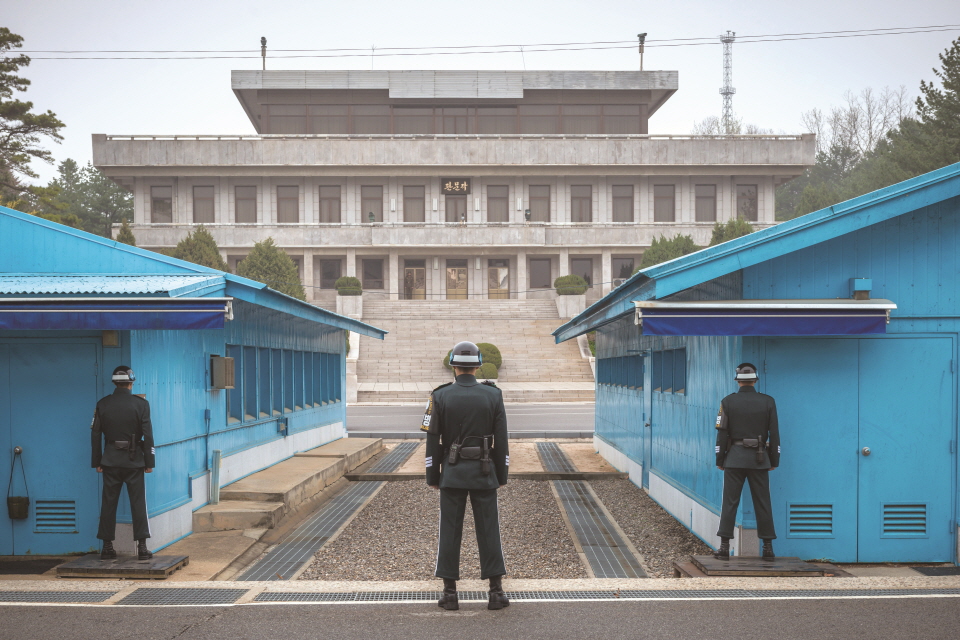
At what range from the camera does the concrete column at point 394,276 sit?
54750mm

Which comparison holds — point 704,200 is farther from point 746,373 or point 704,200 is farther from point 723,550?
point 723,550

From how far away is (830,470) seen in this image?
8469 millimetres

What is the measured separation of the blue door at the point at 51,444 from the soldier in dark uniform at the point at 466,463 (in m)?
4.49

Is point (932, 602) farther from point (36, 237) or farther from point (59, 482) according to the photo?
point (36, 237)

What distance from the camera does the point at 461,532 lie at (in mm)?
6465

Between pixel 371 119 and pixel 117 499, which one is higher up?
pixel 371 119

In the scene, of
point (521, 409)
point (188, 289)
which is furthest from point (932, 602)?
point (521, 409)

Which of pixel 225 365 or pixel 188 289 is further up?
pixel 188 289

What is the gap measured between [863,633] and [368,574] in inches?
183

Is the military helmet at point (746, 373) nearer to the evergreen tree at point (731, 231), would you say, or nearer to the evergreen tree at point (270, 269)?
the evergreen tree at point (270, 269)

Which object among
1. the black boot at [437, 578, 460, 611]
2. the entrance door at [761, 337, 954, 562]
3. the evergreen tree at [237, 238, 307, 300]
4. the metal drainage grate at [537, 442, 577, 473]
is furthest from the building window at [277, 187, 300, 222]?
the black boot at [437, 578, 460, 611]

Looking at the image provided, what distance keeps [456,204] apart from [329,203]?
27.2 feet

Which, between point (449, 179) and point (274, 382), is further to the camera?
point (449, 179)

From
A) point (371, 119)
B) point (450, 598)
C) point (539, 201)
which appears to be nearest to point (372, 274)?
point (371, 119)
